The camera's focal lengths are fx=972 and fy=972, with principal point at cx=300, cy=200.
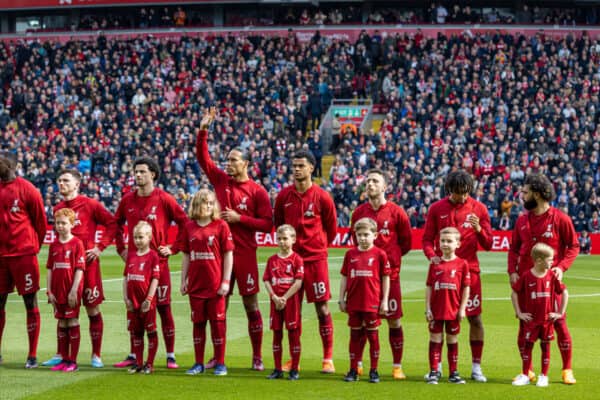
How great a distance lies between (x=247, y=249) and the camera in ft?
38.6

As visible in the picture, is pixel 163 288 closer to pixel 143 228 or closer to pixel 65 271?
pixel 143 228

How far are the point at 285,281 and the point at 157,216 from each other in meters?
1.76

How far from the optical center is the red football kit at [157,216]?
11.6m

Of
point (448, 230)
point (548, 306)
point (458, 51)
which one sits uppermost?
point (458, 51)

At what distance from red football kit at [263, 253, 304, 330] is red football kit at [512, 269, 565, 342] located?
101 inches

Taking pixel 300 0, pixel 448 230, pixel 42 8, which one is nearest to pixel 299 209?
pixel 448 230

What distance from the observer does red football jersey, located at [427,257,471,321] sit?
35.0 feet

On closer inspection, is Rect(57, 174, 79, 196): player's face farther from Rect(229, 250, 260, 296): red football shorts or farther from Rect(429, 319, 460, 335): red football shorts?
Rect(429, 319, 460, 335): red football shorts

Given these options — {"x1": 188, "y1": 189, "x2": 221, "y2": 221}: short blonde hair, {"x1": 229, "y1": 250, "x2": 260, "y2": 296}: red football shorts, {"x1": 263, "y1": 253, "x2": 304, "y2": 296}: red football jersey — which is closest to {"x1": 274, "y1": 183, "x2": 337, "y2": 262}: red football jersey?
{"x1": 263, "y1": 253, "x2": 304, "y2": 296}: red football jersey

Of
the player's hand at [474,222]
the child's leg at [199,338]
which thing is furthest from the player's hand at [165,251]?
the player's hand at [474,222]

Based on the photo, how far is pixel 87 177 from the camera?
37.9 metres

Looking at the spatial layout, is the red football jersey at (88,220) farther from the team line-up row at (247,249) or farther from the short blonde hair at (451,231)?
the short blonde hair at (451,231)

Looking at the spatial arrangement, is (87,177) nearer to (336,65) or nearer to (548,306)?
(336,65)

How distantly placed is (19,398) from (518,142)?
28.6 m
